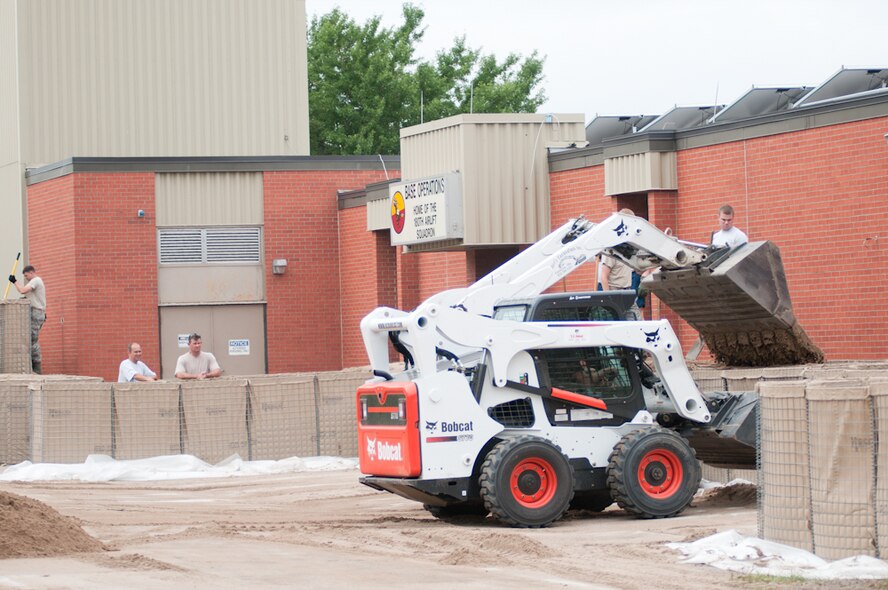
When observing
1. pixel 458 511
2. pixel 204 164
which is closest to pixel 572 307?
pixel 458 511

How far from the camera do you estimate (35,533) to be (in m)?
12.2

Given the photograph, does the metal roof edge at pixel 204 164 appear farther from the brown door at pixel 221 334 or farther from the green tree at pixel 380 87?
the green tree at pixel 380 87

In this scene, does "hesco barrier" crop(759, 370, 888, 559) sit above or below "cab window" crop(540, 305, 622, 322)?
below

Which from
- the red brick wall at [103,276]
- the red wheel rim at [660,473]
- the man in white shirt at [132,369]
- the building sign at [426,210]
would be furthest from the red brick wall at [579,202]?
the red brick wall at [103,276]

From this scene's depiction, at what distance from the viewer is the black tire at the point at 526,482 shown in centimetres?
1360

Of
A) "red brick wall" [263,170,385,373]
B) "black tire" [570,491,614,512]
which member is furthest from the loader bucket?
"red brick wall" [263,170,385,373]

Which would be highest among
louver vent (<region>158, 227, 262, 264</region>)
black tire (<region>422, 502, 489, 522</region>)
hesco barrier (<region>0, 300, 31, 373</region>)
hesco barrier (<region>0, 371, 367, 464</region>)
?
louver vent (<region>158, 227, 262, 264</region>)

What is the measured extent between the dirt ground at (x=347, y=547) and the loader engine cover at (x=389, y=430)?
24.0 inches

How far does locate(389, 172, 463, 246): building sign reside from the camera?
2503 centimetres

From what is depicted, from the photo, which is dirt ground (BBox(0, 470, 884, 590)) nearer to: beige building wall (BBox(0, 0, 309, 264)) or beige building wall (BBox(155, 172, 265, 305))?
beige building wall (BBox(155, 172, 265, 305))

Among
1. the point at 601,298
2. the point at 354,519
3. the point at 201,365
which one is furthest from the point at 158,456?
the point at 601,298

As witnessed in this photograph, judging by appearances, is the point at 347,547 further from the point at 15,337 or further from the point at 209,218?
the point at 209,218

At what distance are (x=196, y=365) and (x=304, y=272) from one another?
29.9ft

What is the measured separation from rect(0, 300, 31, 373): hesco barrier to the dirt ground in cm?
916
